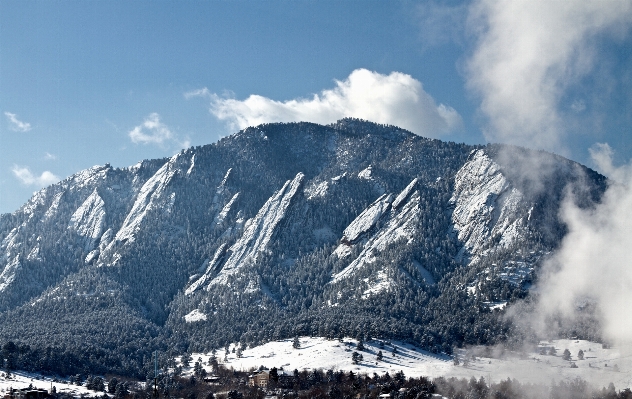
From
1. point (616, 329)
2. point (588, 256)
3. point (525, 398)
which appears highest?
point (588, 256)

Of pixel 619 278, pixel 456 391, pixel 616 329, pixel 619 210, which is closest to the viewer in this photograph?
pixel 619 278

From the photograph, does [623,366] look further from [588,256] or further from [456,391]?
[456,391]

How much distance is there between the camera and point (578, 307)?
595 ft

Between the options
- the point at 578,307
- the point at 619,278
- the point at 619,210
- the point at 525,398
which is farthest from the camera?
the point at 578,307

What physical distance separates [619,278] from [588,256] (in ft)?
93.9

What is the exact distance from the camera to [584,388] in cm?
17238

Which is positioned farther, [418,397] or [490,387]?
[418,397]

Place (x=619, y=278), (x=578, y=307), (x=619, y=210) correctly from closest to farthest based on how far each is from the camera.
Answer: (x=619, y=278) < (x=619, y=210) < (x=578, y=307)

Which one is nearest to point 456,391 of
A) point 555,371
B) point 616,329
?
point 555,371

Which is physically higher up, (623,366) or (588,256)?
(588,256)

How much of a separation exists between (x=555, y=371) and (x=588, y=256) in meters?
52.6

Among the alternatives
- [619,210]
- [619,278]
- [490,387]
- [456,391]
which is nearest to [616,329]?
[619,278]

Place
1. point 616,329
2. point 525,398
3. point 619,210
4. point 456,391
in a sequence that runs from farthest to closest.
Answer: point 456,391
point 525,398
point 619,210
point 616,329

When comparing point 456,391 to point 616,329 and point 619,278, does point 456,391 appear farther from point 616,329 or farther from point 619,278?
point 619,278
